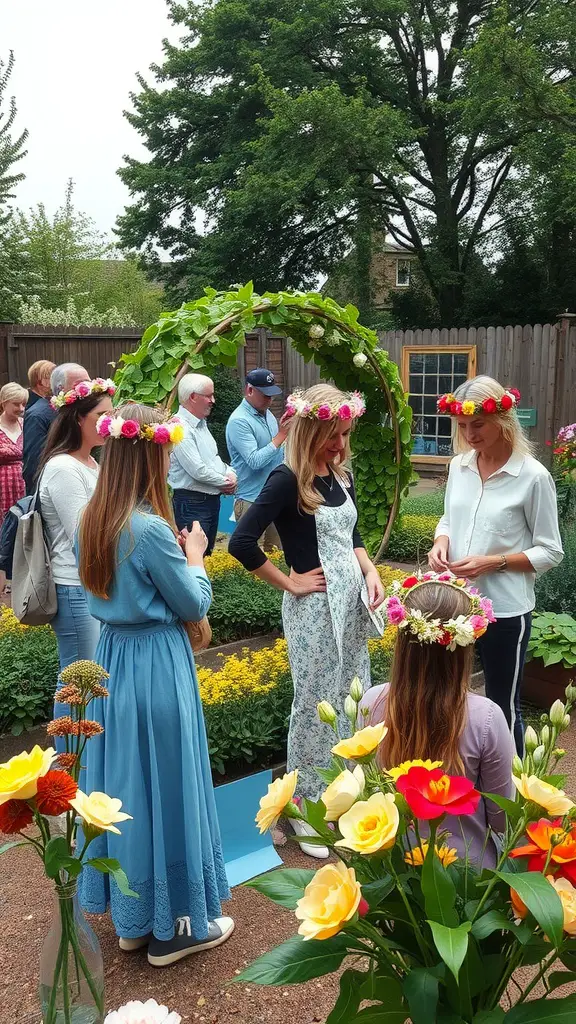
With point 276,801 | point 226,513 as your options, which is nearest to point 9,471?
point 226,513

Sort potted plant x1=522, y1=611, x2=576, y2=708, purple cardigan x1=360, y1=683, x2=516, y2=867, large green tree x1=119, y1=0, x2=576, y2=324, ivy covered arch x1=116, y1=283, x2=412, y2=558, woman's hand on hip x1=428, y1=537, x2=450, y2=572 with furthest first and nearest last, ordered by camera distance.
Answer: large green tree x1=119, y1=0, x2=576, y2=324, potted plant x1=522, y1=611, x2=576, y2=708, ivy covered arch x1=116, y1=283, x2=412, y2=558, woman's hand on hip x1=428, y1=537, x2=450, y2=572, purple cardigan x1=360, y1=683, x2=516, y2=867

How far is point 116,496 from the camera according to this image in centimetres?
242

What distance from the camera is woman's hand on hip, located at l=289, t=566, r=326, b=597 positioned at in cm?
322

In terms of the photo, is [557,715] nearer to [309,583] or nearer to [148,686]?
[148,686]

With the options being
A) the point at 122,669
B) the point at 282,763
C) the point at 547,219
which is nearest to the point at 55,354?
the point at 282,763

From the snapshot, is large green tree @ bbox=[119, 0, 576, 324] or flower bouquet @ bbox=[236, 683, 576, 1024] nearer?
flower bouquet @ bbox=[236, 683, 576, 1024]

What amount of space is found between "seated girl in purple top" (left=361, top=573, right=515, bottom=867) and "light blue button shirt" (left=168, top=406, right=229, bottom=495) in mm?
3958

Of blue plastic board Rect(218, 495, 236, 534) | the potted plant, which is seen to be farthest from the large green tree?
the potted plant

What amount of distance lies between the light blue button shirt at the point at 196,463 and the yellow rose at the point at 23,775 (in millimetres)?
4656

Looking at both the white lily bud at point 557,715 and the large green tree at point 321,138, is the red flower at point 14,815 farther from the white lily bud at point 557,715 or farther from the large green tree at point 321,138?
the large green tree at point 321,138

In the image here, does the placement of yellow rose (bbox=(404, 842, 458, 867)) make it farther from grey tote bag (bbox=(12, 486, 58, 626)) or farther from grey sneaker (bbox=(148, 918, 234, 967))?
grey tote bag (bbox=(12, 486, 58, 626))

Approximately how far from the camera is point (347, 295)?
21.5 metres

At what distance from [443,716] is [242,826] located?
1.62 metres

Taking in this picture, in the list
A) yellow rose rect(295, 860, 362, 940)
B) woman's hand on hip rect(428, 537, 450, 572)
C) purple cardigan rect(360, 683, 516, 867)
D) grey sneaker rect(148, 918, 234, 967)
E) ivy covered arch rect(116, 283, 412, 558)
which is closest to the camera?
yellow rose rect(295, 860, 362, 940)
